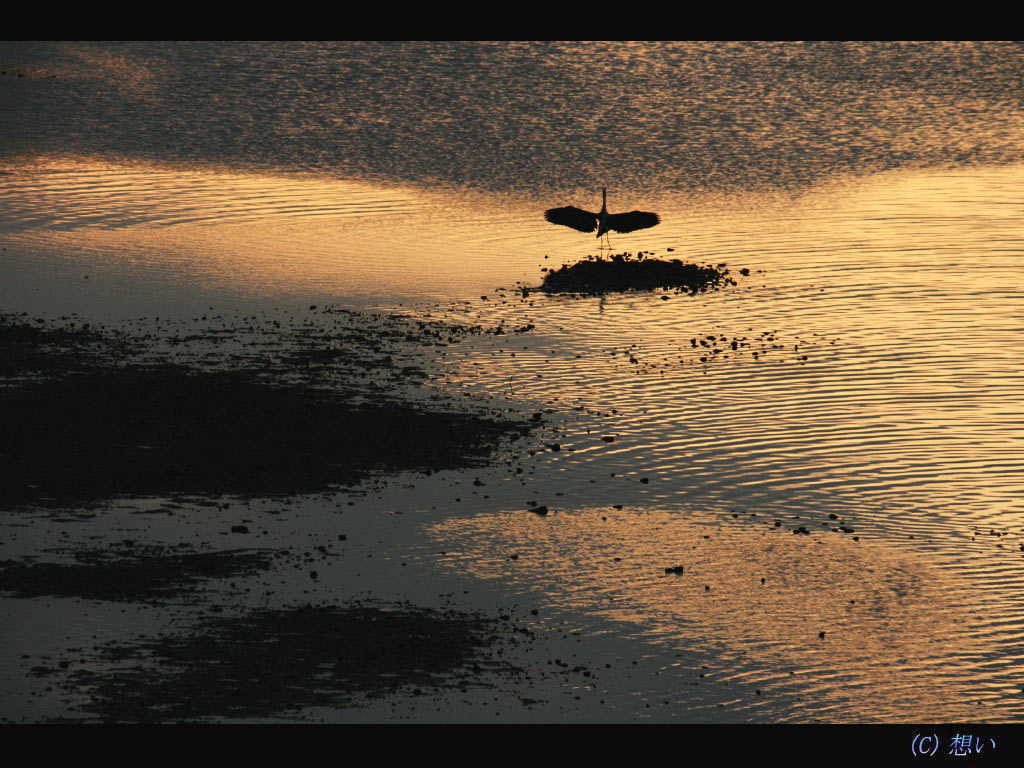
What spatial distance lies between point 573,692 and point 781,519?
16.2ft

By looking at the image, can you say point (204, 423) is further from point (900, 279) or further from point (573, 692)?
point (900, 279)

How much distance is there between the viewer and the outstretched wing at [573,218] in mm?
27438

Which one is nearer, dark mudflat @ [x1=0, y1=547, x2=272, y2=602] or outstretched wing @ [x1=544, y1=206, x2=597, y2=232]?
dark mudflat @ [x1=0, y1=547, x2=272, y2=602]

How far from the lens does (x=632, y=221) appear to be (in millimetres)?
27422

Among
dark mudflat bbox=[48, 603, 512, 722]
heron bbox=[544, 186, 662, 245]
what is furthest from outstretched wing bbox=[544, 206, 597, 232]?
dark mudflat bbox=[48, 603, 512, 722]

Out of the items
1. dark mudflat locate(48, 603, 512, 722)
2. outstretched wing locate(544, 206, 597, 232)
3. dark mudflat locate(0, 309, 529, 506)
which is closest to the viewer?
dark mudflat locate(48, 603, 512, 722)

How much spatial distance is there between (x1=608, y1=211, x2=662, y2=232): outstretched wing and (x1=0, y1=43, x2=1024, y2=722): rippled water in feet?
5.02

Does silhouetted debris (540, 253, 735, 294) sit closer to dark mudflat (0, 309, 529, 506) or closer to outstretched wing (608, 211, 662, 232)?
outstretched wing (608, 211, 662, 232)

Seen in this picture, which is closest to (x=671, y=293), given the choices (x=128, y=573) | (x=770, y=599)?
(x=770, y=599)

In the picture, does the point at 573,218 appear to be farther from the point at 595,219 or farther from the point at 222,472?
the point at 222,472

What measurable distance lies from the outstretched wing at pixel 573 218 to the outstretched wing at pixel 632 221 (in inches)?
16.4

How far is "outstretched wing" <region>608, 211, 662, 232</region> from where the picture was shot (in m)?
27.3

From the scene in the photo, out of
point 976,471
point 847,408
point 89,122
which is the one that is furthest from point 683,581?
point 89,122

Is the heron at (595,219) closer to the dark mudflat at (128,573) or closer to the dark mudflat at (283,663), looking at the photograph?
the dark mudflat at (128,573)
